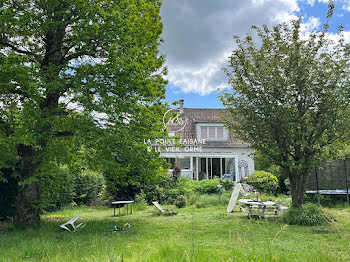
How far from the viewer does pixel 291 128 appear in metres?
10.2

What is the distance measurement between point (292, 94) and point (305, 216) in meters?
4.02

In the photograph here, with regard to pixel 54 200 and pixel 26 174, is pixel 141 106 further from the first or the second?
pixel 54 200

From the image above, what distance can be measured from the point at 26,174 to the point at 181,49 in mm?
7057

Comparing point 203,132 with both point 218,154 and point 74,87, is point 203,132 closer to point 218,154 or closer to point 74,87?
point 218,154

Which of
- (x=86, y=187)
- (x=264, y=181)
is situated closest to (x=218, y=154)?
→ (x=264, y=181)

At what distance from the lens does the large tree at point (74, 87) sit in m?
8.10

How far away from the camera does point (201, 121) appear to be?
28609mm

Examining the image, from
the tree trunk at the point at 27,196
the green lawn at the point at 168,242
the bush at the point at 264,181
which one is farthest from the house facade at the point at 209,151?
the tree trunk at the point at 27,196

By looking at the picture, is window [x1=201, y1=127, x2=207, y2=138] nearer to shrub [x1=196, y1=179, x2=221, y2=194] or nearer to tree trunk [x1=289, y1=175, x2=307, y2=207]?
shrub [x1=196, y1=179, x2=221, y2=194]

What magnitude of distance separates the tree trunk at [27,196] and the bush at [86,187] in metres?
6.33

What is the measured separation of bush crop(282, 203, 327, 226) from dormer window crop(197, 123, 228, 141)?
19021mm

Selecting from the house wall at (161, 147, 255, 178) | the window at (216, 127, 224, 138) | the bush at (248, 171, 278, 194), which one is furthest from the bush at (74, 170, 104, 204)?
the window at (216, 127, 224, 138)

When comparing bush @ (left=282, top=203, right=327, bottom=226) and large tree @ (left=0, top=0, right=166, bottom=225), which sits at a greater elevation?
large tree @ (left=0, top=0, right=166, bottom=225)

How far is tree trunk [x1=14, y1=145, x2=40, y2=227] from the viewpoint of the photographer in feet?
30.2
